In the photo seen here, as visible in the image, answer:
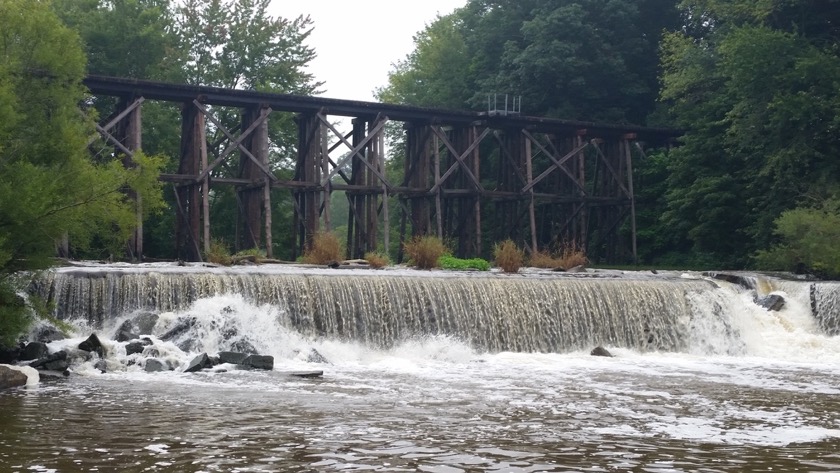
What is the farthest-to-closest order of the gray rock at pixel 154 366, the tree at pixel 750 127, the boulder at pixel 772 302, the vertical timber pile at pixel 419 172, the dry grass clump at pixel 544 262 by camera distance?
the vertical timber pile at pixel 419 172
the tree at pixel 750 127
the dry grass clump at pixel 544 262
the boulder at pixel 772 302
the gray rock at pixel 154 366

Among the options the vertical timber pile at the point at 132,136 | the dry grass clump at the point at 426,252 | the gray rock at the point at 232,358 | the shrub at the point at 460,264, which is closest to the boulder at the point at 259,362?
the gray rock at the point at 232,358

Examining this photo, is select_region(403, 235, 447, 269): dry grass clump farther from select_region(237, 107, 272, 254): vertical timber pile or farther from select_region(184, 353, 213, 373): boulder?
select_region(184, 353, 213, 373): boulder

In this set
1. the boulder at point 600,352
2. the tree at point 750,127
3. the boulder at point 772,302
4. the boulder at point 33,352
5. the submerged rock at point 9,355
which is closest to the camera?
the submerged rock at point 9,355

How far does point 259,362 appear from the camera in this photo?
16.3 meters

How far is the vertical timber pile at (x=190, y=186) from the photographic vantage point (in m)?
30.9

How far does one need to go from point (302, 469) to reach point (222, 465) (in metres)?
0.67

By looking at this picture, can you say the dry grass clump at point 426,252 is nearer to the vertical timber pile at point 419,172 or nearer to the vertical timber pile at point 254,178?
the vertical timber pile at point 254,178

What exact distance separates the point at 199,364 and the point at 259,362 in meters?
0.97

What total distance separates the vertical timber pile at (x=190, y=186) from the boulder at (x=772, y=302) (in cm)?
1525

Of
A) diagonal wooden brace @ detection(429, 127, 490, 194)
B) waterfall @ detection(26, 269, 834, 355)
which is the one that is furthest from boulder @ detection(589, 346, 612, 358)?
diagonal wooden brace @ detection(429, 127, 490, 194)

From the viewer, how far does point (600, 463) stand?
902 cm

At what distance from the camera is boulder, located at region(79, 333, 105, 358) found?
52.2ft

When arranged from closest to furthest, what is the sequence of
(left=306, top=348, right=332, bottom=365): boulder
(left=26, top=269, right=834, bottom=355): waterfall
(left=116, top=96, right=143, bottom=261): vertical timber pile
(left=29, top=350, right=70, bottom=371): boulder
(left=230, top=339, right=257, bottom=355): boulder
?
(left=29, top=350, right=70, bottom=371): boulder → (left=230, top=339, right=257, bottom=355): boulder → (left=306, top=348, right=332, bottom=365): boulder → (left=26, top=269, right=834, bottom=355): waterfall → (left=116, top=96, right=143, bottom=261): vertical timber pile

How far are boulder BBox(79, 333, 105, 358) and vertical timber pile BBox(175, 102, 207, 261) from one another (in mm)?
14176
